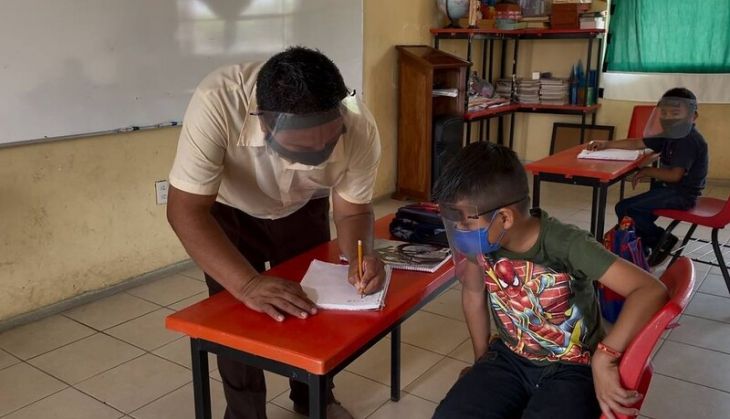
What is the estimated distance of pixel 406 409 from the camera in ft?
7.21

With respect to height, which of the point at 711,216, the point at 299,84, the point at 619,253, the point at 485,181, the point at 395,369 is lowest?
the point at 395,369

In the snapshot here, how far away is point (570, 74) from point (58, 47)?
463 cm

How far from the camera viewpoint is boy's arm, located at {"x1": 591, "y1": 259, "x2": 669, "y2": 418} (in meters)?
1.24

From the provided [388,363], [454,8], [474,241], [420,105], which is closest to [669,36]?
[454,8]

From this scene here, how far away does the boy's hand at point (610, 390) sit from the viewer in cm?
123

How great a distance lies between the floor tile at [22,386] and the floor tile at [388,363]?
109 centimetres

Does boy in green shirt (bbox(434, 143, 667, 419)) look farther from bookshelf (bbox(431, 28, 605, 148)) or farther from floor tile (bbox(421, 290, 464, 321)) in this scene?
bookshelf (bbox(431, 28, 605, 148))

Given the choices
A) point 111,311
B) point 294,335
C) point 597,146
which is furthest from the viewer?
point 597,146

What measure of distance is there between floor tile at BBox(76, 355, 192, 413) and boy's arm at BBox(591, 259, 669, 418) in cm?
159

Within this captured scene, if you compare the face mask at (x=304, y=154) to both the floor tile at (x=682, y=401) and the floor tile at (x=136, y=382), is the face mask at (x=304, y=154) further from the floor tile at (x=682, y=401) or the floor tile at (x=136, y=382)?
the floor tile at (x=682, y=401)

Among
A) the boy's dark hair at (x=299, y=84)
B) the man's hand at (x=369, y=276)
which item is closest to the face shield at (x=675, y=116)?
the man's hand at (x=369, y=276)

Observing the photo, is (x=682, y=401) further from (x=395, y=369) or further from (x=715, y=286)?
(x=715, y=286)

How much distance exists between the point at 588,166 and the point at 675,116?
573mm

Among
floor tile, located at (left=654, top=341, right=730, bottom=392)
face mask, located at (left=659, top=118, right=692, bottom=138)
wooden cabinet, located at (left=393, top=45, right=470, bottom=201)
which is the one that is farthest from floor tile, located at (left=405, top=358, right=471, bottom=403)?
wooden cabinet, located at (left=393, top=45, right=470, bottom=201)
